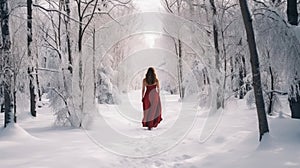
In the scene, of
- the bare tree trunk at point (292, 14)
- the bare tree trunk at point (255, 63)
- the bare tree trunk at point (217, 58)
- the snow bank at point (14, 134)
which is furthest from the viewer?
the bare tree trunk at point (217, 58)

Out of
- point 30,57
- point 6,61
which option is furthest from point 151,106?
point 6,61

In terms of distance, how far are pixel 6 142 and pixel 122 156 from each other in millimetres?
2454

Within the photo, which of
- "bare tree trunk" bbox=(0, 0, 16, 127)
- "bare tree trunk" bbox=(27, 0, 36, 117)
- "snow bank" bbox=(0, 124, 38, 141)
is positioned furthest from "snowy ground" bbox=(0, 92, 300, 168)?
"bare tree trunk" bbox=(27, 0, 36, 117)

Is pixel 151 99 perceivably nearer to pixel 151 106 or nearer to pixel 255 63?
pixel 151 106

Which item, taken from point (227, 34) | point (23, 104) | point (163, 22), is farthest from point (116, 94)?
point (227, 34)

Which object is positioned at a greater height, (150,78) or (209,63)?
(209,63)

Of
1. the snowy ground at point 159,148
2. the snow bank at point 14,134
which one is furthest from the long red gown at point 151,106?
the snow bank at point 14,134

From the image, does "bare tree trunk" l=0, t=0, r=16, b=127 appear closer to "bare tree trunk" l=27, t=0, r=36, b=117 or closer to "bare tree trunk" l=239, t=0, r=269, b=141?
"bare tree trunk" l=27, t=0, r=36, b=117

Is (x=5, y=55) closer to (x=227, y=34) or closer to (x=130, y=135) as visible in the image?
(x=130, y=135)

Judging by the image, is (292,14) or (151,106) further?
(151,106)

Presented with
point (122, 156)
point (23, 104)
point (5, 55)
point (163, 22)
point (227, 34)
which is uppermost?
point (163, 22)

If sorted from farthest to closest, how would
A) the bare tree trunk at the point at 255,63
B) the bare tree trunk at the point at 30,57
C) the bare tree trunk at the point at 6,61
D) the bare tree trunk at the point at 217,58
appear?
the bare tree trunk at the point at 217,58
the bare tree trunk at the point at 30,57
the bare tree trunk at the point at 6,61
the bare tree trunk at the point at 255,63

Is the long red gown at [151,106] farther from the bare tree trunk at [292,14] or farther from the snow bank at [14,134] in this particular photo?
the bare tree trunk at [292,14]

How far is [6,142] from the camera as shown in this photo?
→ 21.3 feet
